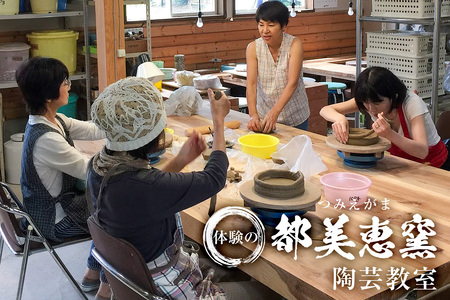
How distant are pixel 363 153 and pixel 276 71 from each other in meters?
1.16

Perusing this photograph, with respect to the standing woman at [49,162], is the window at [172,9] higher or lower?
higher

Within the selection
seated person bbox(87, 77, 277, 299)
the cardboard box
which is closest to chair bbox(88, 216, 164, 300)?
seated person bbox(87, 77, 277, 299)

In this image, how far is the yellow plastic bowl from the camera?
279cm

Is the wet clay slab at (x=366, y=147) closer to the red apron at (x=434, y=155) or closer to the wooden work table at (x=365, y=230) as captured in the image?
the wooden work table at (x=365, y=230)

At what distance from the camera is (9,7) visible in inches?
176

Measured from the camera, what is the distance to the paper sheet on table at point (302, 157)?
246 cm

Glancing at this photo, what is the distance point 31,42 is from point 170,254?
3.32m

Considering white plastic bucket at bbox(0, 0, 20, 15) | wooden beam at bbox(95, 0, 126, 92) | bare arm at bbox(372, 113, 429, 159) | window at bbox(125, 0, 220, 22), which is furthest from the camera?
window at bbox(125, 0, 220, 22)

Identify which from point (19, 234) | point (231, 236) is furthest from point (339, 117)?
point (19, 234)

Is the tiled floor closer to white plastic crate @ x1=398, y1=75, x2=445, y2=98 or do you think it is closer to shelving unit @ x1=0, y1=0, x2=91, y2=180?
shelving unit @ x1=0, y1=0, x2=91, y2=180

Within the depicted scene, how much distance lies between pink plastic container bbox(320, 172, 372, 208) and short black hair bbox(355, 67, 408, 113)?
52 cm

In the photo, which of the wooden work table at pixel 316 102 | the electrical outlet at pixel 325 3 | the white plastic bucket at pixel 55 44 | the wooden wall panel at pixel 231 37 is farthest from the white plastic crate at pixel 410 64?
the electrical outlet at pixel 325 3

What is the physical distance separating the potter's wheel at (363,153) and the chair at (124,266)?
47.4 inches

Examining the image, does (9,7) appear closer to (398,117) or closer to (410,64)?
(410,64)
